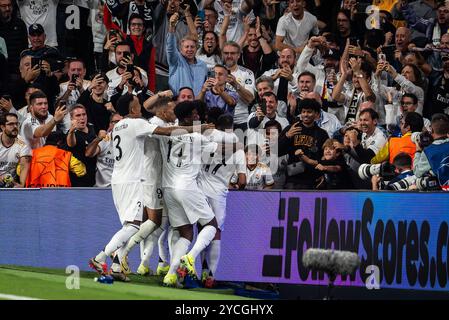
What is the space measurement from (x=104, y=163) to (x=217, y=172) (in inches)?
141

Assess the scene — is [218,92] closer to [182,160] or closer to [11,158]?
[11,158]

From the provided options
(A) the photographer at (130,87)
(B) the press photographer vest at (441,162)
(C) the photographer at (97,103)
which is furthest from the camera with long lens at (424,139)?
(C) the photographer at (97,103)

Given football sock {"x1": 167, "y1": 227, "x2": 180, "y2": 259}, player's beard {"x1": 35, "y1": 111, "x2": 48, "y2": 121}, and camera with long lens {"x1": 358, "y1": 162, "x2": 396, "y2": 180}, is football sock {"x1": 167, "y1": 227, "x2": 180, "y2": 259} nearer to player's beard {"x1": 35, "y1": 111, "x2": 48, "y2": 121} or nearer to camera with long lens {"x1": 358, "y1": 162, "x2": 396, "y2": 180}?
camera with long lens {"x1": 358, "y1": 162, "x2": 396, "y2": 180}

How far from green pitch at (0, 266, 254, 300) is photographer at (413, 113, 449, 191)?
9.02 feet

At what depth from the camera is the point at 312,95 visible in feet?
56.5

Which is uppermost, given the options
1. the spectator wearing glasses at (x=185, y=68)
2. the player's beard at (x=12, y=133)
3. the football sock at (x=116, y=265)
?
the spectator wearing glasses at (x=185, y=68)

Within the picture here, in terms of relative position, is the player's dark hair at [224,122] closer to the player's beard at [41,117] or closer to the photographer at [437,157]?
the photographer at [437,157]

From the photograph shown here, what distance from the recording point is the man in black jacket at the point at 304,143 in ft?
51.8

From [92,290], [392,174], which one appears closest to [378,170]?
[392,174]

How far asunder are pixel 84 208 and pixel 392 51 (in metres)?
5.67

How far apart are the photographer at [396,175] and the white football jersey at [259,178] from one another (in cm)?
161

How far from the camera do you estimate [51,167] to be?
57.1 feet

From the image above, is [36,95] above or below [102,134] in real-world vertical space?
above
